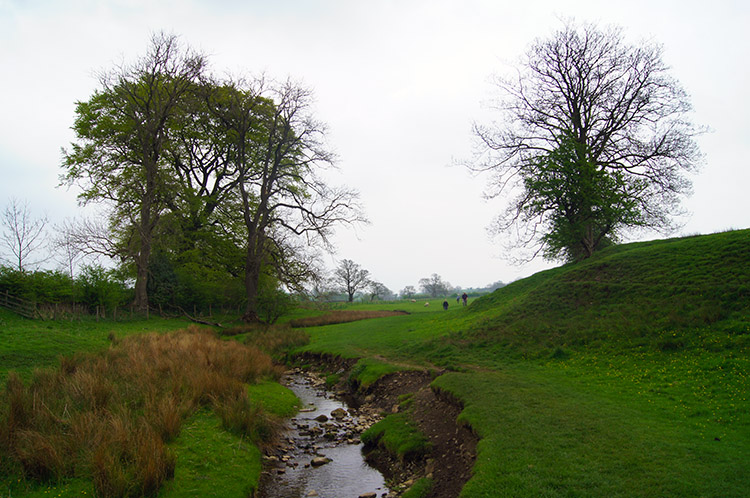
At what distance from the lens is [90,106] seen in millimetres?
35250

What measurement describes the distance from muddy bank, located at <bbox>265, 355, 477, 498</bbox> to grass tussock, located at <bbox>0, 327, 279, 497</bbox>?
12.2 ft

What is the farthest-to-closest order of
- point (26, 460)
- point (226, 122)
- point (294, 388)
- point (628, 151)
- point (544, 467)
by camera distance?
point (226, 122)
point (628, 151)
point (294, 388)
point (544, 467)
point (26, 460)

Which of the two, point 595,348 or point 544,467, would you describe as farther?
point 595,348

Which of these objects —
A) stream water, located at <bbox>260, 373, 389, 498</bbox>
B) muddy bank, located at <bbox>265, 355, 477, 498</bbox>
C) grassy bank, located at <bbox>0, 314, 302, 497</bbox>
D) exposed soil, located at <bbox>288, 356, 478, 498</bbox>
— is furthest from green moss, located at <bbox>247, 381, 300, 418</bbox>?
exposed soil, located at <bbox>288, 356, 478, 498</bbox>

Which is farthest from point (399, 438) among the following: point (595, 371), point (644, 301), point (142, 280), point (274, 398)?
point (142, 280)

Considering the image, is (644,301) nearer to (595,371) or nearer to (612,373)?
(595,371)

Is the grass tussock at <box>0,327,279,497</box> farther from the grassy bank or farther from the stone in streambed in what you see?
the stone in streambed

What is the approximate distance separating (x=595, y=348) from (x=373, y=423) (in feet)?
29.1

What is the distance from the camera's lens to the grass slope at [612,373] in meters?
6.52

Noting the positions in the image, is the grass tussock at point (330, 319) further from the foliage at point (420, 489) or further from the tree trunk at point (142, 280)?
the foliage at point (420, 489)

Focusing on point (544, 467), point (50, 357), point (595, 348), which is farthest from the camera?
point (595, 348)

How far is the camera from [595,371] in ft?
41.9

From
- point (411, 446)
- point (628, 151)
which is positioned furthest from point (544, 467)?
point (628, 151)

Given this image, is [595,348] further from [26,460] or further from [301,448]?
[26,460]
